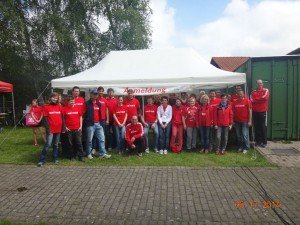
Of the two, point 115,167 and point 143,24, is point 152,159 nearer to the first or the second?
point 115,167

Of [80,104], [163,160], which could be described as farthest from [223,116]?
[80,104]

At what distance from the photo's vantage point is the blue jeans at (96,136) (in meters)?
9.52

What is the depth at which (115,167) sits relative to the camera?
8.53 meters

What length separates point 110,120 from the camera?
1066 cm

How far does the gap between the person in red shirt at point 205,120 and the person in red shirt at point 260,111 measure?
160 centimetres

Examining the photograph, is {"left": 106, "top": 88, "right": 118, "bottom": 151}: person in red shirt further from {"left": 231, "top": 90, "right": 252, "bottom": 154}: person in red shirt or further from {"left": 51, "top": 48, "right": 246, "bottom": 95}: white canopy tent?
{"left": 231, "top": 90, "right": 252, "bottom": 154}: person in red shirt

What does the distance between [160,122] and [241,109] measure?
2.38 m

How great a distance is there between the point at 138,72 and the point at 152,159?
335 centimetres

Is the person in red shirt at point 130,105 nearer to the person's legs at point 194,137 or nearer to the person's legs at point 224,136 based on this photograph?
the person's legs at point 194,137

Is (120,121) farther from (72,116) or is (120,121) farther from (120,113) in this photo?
(72,116)

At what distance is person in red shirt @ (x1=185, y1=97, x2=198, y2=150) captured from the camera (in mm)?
10234

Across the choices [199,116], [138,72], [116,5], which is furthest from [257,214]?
[116,5]

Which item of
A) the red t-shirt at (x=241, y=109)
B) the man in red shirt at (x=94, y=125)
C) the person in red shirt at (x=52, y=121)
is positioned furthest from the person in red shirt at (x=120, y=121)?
the red t-shirt at (x=241, y=109)
